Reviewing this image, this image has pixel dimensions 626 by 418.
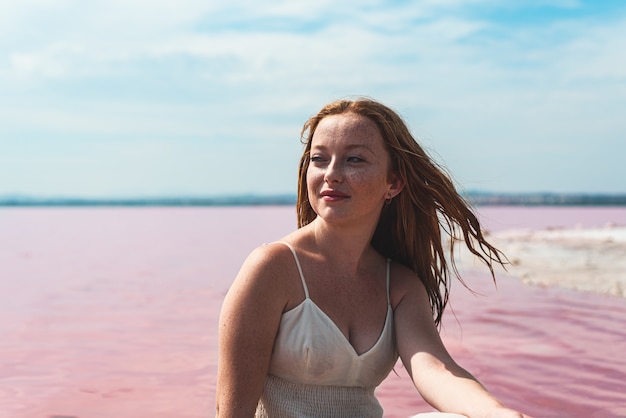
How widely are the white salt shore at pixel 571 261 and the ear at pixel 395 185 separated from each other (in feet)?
23.4

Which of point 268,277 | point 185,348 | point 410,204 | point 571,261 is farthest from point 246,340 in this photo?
point 571,261

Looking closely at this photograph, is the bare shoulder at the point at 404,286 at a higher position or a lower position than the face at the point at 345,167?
lower

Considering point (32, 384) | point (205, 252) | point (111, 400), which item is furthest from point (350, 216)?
point (205, 252)

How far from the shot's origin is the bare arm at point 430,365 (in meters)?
2.91

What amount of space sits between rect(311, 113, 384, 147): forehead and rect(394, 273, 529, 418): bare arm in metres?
0.69

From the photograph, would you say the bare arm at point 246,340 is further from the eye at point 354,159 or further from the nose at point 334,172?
the eye at point 354,159

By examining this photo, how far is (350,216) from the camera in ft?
10.7

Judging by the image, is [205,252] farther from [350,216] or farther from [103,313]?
[350,216]

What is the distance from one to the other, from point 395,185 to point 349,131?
384mm

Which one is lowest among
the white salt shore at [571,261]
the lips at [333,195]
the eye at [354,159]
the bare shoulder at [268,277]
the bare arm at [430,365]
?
the white salt shore at [571,261]

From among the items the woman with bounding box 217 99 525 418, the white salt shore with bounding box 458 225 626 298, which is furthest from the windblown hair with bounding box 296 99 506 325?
the white salt shore with bounding box 458 225 626 298

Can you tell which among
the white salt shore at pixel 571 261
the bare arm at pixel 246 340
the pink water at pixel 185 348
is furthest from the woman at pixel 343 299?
the white salt shore at pixel 571 261

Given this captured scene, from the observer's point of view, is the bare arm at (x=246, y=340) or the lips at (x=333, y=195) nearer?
the bare arm at (x=246, y=340)

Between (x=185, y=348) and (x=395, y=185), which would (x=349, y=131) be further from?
(x=185, y=348)
